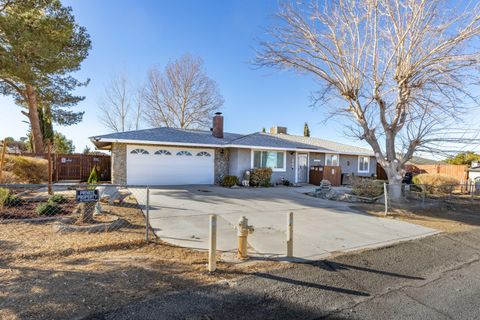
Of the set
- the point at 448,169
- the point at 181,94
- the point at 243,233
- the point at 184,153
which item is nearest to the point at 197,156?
the point at 184,153

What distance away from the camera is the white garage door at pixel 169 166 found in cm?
1404

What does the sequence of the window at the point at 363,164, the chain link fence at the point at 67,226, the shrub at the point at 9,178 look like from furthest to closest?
the window at the point at 363,164, the shrub at the point at 9,178, the chain link fence at the point at 67,226

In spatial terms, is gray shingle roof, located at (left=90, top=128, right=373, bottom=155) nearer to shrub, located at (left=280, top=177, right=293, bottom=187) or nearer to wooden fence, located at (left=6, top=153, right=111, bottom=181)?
wooden fence, located at (left=6, top=153, right=111, bottom=181)

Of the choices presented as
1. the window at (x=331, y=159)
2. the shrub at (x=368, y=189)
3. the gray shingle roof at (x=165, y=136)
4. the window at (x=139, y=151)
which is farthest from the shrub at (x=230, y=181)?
the window at (x=331, y=159)

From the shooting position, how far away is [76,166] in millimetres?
17203

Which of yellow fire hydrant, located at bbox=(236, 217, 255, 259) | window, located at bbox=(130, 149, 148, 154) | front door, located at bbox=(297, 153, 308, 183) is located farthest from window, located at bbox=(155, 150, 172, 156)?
yellow fire hydrant, located at bbox=(236, 217, 255, 259)

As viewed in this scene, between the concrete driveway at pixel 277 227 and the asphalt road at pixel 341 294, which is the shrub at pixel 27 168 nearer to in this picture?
the concrete driveway at pixel 277 227

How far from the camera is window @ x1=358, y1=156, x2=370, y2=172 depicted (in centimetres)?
2186

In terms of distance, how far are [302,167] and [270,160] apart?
3.07 meters

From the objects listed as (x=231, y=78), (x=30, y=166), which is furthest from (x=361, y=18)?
(x=30, y=166)

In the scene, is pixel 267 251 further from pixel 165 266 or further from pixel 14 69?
pixel 14 69

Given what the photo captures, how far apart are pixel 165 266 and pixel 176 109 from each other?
25453 mm

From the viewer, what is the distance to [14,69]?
11438 mm

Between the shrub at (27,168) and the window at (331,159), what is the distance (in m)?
18.5
